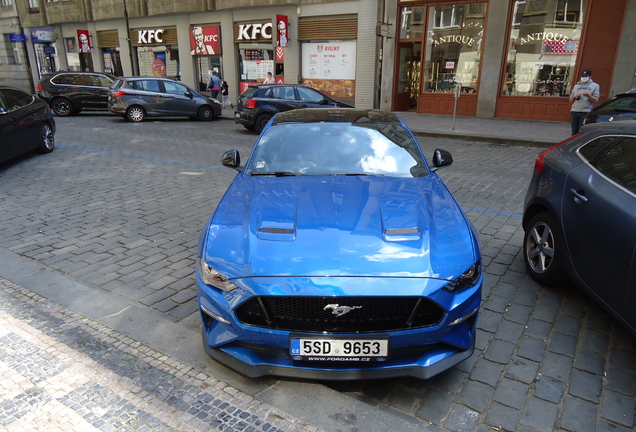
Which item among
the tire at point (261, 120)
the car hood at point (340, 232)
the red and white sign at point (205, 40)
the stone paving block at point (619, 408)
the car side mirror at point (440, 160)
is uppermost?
the red and white sign at point (205, 40)

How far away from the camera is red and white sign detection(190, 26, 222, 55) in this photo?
24.2 metres

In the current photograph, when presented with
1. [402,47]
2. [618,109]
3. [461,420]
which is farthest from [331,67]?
[461,420]

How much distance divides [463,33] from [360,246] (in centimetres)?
1743

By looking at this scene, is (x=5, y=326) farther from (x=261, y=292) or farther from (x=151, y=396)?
(x=261, y=292)

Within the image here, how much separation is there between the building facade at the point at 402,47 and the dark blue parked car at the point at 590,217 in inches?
432

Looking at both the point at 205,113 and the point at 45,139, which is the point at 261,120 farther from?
the point at 45,139

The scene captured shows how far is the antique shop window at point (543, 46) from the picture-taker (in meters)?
15.6

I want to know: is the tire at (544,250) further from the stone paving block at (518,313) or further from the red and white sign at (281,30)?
the red and white sign at (281,30)

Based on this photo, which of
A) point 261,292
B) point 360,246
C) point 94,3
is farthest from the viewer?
point 94,3

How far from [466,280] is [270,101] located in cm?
1241

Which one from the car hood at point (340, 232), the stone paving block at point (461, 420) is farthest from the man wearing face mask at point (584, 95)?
the stone paving block at point (461, 420)

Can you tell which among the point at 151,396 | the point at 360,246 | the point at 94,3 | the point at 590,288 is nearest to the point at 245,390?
the point at 151,396

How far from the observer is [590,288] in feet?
11.2

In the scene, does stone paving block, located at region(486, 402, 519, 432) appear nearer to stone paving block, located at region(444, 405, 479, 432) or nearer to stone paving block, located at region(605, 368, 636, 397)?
stone paving block, located at region(444, 405, 479, 432)
